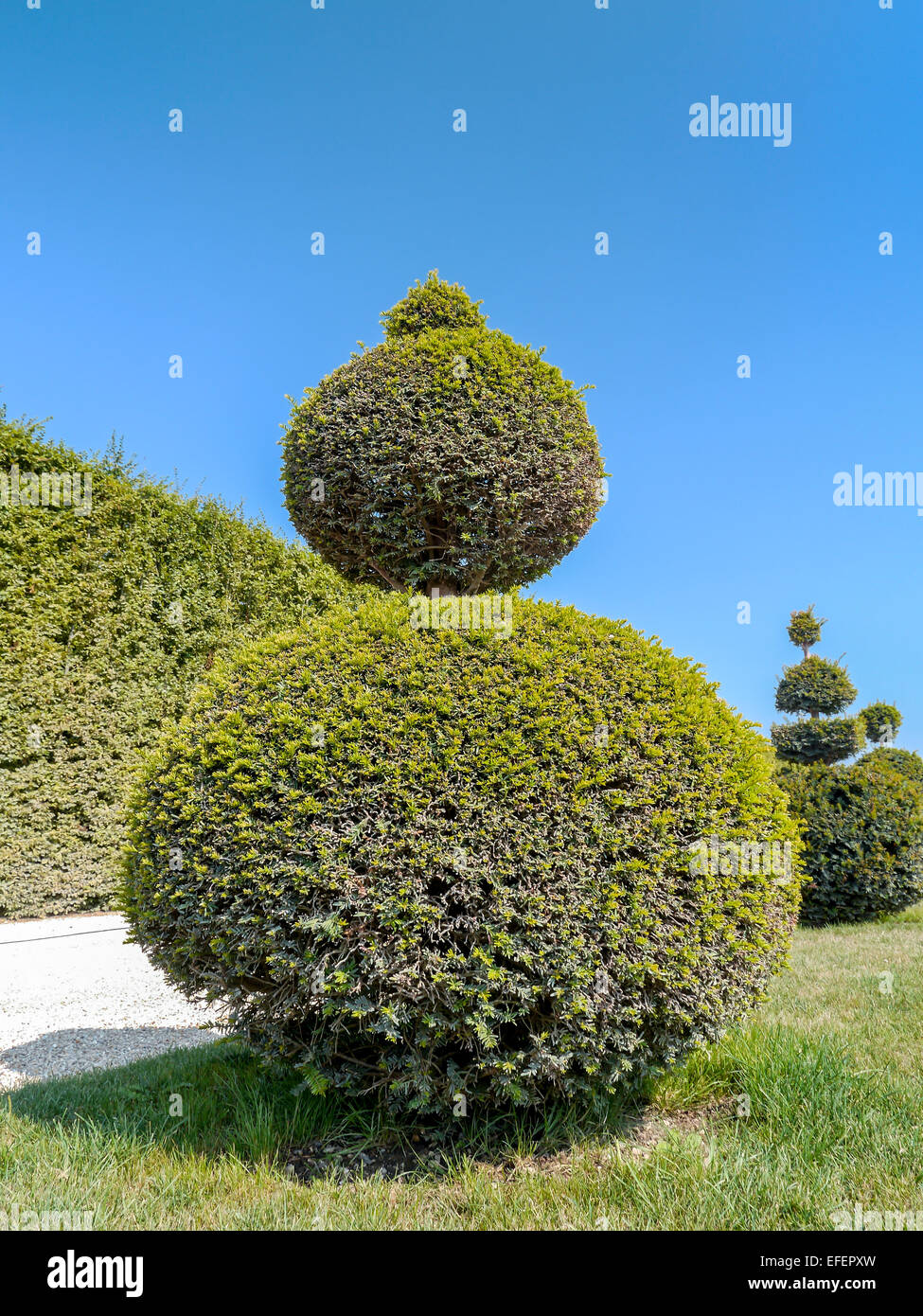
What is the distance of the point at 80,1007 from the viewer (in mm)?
6281

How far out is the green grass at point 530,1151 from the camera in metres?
2.65

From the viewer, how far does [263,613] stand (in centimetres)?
1189

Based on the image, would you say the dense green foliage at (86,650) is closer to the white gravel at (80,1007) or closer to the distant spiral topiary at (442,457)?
the white gravel at (80,1007)

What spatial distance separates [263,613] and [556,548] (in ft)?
26.5

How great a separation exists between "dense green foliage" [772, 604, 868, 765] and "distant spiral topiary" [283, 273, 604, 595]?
35.4 feet

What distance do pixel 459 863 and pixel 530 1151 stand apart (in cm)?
140

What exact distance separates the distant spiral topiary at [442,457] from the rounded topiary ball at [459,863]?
1.12m

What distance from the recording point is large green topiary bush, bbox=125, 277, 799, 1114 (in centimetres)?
279

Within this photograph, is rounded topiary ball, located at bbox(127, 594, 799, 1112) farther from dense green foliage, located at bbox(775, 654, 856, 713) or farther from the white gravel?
dense green foliage, located at bbox(775, 654, 856, 713)

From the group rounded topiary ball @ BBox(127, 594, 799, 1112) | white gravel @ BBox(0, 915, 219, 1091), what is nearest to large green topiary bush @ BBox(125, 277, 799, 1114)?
rounded topiary ball @ BBox(127, 594, 799, 1112)

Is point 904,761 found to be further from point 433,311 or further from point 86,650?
point 86,650

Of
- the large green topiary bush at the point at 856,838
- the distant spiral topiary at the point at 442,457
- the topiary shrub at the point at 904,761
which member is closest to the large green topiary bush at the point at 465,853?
the distant spiral topiary at the point at 442,457
